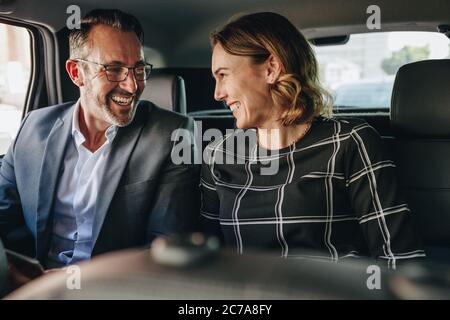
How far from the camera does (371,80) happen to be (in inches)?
140

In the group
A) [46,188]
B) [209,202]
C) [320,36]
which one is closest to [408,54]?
[320,36]

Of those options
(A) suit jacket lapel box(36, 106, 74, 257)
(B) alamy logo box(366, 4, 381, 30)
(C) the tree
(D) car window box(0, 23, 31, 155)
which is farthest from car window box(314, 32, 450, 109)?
(D) car window box(0, 23, 31, 155)

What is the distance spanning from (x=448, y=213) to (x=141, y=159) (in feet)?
3.33

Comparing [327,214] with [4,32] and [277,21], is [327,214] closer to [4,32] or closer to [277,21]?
[277,21]

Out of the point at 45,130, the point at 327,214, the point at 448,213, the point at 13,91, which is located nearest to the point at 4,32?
the point at 13,91

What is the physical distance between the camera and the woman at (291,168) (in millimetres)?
1387

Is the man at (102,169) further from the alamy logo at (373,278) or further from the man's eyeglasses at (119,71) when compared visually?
the alamy logo at (373,278)

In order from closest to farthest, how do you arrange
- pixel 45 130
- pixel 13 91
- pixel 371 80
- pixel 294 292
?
pixel 294 292 → pixel 45 130 → pixel 13 91 → pixel 371 80

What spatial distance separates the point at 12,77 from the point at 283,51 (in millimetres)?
1106

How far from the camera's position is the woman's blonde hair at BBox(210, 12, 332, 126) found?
1488 millimetres

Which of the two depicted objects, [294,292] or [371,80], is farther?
[371,80]

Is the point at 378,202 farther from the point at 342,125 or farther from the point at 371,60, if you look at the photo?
the point at 371,60

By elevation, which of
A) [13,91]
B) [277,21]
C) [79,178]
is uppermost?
[277,21]

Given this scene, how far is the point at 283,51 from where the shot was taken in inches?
59.3
